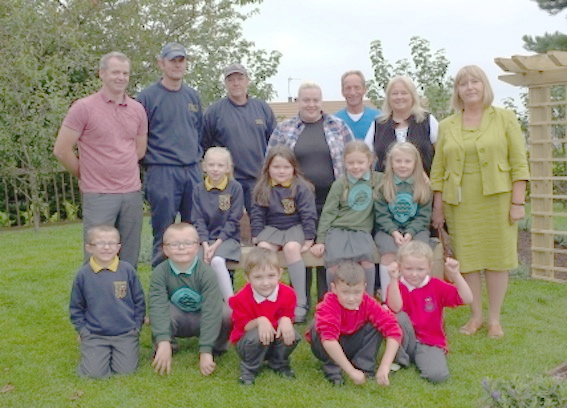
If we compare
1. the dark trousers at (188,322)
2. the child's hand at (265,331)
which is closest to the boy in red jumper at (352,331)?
the child's hand at (265,331)

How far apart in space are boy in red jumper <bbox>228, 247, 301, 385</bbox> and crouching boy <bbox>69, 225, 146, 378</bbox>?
80 cm

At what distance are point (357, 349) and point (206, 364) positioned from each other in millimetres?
1034

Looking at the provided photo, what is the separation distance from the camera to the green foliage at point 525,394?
3.63 metres

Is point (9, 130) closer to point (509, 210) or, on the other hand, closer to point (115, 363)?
point (115, 363)

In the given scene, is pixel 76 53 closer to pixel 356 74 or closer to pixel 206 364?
pixel 356 74

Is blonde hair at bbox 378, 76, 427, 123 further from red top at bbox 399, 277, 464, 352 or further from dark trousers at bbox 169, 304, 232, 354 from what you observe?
dark trousers at bbox 169, 304, 232, 354

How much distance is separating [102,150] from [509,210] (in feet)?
10.5

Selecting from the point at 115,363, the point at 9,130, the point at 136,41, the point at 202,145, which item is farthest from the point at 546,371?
the point at 136,41

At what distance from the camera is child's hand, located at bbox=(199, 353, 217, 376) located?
481cm

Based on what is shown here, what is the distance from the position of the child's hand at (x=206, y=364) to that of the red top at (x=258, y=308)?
0.23m

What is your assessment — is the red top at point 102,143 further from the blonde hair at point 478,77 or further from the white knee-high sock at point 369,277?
the blonde hair at point 478,77

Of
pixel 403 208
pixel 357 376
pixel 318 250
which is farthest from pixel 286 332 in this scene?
pixel 403 208

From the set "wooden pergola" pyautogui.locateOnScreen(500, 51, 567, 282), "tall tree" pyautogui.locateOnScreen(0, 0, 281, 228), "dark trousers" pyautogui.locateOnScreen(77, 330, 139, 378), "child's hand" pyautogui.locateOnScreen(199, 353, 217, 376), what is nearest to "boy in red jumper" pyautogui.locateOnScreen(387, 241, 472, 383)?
"child's hand" pyautogui.locateOnScreen(199, 353, 217, 376)

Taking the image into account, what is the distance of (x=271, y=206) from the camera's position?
18.9 feet
